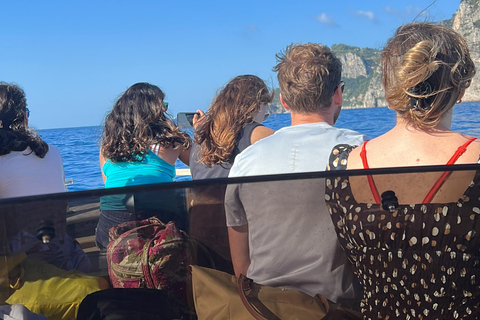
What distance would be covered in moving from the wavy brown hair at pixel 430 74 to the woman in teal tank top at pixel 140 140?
1.86 m

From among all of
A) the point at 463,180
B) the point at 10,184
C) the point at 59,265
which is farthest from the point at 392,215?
the point at 10,184

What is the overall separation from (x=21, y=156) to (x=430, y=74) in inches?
87.7

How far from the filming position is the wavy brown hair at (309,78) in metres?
2.11

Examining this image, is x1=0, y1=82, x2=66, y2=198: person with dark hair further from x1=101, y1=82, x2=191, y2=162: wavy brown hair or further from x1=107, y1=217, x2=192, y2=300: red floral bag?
x1=107, y1=217, x2=192, y2=300: red floral bag

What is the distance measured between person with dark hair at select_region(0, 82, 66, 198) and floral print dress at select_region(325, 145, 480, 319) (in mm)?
2062

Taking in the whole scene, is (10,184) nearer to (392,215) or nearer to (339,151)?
(339,151)

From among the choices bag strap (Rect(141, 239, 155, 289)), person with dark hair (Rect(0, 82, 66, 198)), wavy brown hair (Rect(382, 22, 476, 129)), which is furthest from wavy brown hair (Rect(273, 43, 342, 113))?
person with dark hair (Rect(0, 82, 66, 198))

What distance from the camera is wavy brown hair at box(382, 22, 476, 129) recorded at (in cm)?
133

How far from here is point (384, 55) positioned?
1.47m

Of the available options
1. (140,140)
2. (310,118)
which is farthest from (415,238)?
(140,140)

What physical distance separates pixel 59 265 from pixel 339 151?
799 mm

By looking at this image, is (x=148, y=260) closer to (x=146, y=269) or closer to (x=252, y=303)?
(x=146, y=269)

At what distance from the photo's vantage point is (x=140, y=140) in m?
2.99

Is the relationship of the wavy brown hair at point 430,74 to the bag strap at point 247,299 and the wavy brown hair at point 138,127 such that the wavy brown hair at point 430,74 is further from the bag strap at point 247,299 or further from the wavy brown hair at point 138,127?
the wavy brown hair at point 138,127
